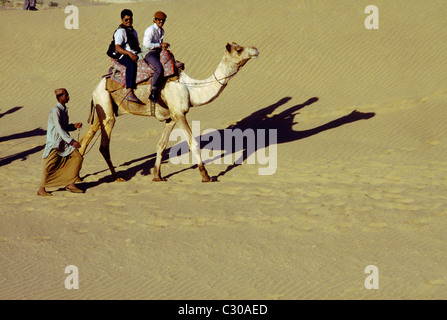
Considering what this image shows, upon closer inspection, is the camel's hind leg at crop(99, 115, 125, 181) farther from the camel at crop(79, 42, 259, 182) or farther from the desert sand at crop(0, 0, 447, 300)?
the desert sand at crop(0, 0, 447, 300)

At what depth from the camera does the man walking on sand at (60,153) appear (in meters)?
9.95

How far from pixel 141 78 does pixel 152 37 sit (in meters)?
0.73

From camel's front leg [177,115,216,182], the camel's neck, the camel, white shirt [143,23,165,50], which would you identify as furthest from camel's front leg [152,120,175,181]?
white shirt [143,23,165,50]

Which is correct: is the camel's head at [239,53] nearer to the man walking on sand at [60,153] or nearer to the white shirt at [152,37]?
the white shirt at [152,37]

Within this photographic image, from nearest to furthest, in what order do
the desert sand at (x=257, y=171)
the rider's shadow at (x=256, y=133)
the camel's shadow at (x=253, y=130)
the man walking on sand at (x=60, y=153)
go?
the desert sand at (x=257, y=171) → the man walking on sand at (x=60, y=153) → the camel's shadow at (x=253, y=130) → the rider's shadow at (x=256, y=133)

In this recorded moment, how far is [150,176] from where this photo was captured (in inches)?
459

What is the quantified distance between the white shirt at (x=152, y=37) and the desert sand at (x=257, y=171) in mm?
2419

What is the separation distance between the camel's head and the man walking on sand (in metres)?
2.78

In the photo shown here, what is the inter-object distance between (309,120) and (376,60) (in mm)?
4267

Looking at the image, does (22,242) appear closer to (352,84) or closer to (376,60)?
(352,84)

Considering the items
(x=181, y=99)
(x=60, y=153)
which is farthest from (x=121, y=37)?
(x=60, y=153)

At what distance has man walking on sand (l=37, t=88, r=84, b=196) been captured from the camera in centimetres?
995

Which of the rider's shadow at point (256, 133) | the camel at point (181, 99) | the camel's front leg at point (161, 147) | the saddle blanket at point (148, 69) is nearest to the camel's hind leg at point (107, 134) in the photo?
the camel at point (181, 99)

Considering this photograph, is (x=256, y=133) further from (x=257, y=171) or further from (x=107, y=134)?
(x=107, y=134)
